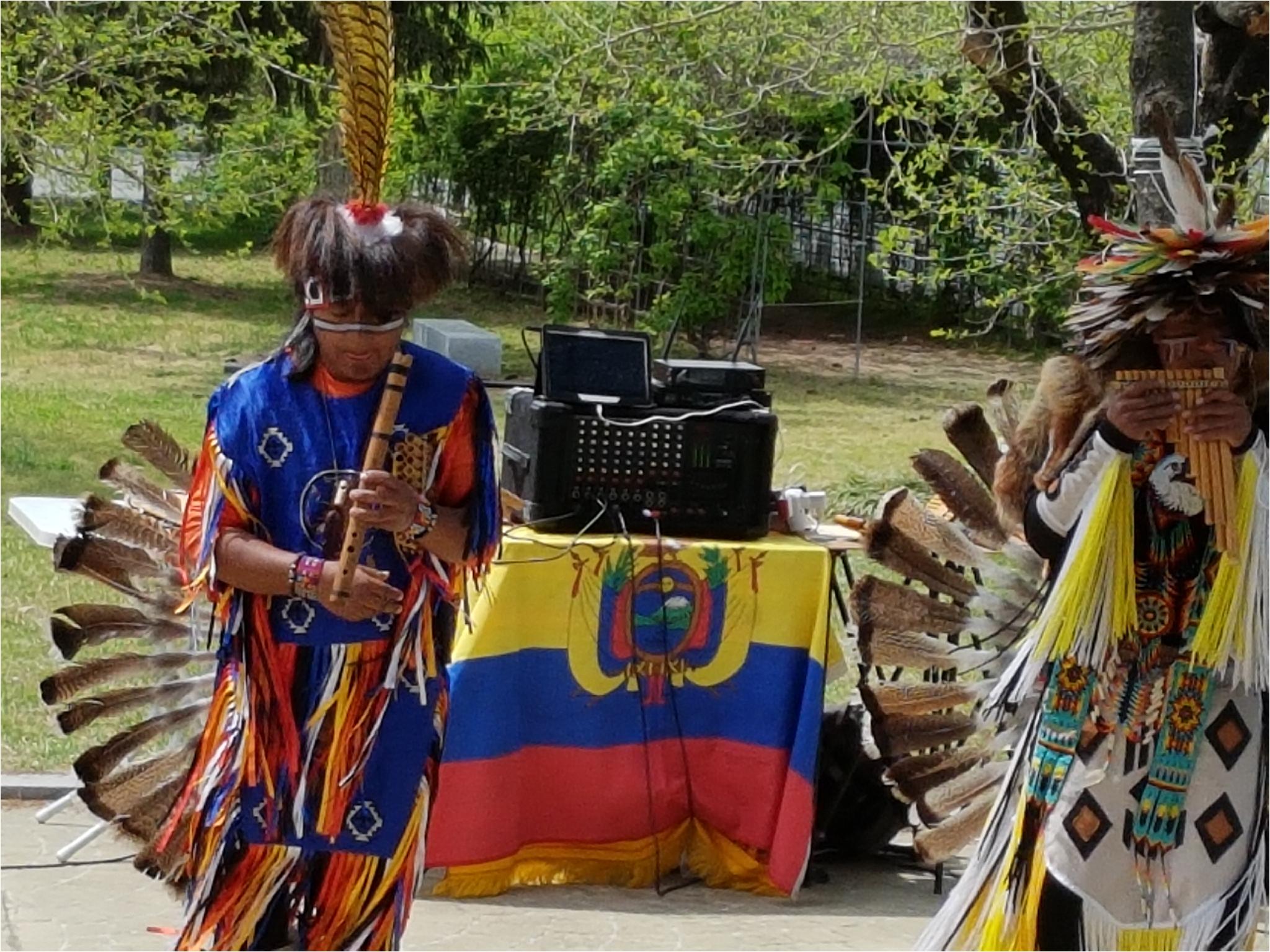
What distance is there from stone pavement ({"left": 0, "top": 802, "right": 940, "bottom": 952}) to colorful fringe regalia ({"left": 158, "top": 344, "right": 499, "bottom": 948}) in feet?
4.25

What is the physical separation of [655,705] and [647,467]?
2.14ft

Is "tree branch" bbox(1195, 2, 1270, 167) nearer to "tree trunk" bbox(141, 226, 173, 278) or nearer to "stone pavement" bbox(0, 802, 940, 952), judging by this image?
"stone pavement" bbox(0, 802, 940, 952)

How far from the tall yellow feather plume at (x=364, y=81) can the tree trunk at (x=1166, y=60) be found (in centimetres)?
366

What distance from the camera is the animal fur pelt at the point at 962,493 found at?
500cm

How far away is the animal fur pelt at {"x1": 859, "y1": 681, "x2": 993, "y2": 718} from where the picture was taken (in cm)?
491

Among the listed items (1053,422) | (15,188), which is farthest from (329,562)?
(15,188)

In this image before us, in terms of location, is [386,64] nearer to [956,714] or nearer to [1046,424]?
[1046,424]

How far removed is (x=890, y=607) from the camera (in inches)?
198

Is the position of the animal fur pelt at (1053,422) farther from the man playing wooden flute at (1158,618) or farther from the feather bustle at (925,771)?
the feather bustle at (925,771)

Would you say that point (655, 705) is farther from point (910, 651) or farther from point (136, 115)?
point (136, 115)

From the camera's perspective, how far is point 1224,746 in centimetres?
354

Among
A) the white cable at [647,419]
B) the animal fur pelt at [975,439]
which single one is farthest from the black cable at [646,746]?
the animal fur pelt at [975,439]

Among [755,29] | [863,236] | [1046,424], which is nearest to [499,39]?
[863,236]

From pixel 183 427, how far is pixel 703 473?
809 centimetres
